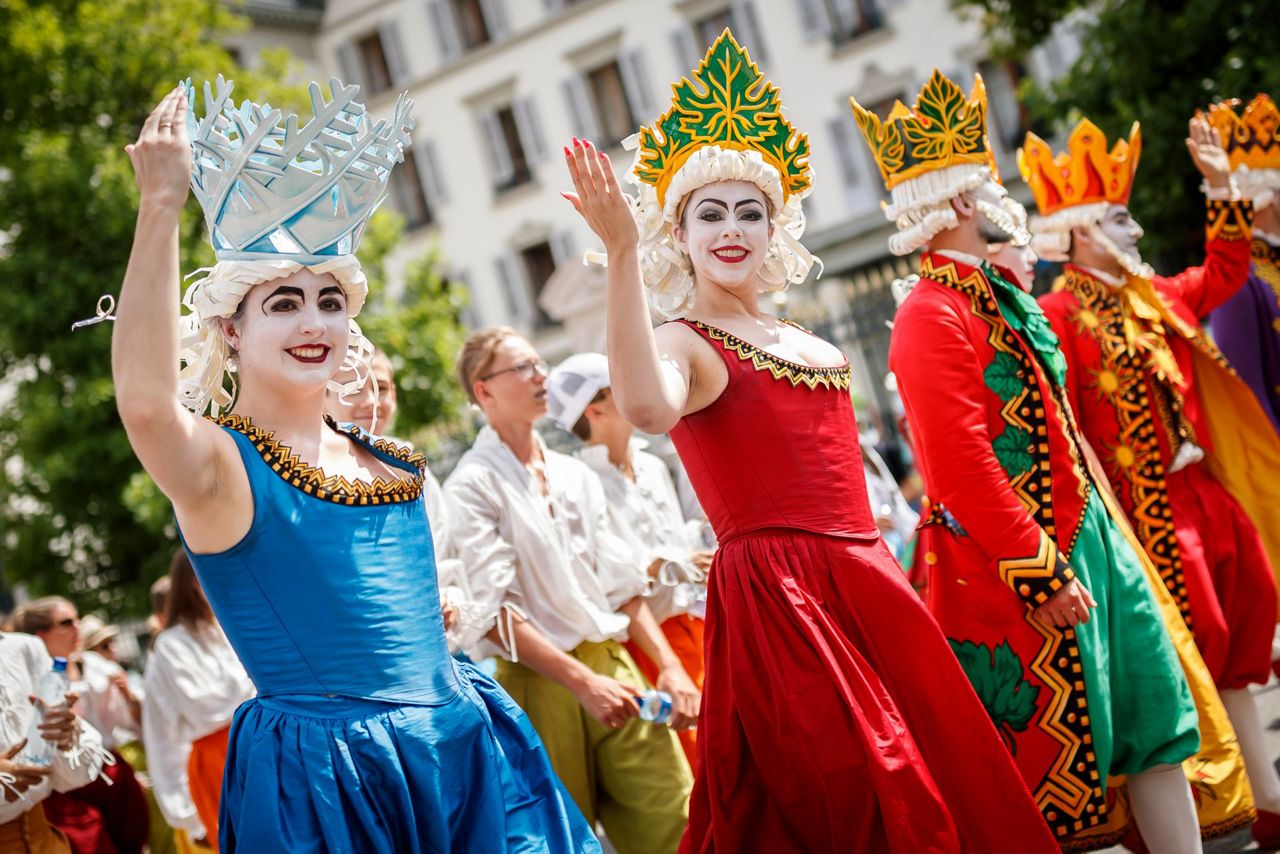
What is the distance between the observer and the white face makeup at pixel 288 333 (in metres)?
3.11

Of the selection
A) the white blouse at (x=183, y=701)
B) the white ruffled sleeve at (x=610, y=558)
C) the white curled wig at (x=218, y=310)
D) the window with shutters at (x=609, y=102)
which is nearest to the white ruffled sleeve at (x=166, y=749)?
the white blouse at (x=183, y=701)

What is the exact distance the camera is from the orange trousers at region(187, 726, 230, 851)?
6464mm

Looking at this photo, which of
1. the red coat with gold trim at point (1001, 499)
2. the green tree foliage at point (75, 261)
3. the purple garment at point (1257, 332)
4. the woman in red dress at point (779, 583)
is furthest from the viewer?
the green tree foliage at point (75, 261)

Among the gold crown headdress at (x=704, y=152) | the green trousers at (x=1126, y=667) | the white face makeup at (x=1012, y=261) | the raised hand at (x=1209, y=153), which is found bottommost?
the green trousers at (x=1126, y=667)

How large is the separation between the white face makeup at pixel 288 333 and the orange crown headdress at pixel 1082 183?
3.34 m

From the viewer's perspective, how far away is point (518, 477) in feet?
16.4

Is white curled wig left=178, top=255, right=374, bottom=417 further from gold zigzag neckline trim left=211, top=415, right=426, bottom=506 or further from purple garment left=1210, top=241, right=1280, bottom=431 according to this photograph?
purple garment left=1210, top=241, right=1280, bottom=431

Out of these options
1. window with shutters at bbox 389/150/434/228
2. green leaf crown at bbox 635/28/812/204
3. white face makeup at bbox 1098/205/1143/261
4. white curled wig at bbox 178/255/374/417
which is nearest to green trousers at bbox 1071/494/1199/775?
green leaf crown at bbox 635/28/812/204

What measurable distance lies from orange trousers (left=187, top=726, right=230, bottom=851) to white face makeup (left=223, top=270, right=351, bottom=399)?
3.82 m

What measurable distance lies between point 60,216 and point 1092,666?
1416 cm

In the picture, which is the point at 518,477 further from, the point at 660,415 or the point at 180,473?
the point at 180,473

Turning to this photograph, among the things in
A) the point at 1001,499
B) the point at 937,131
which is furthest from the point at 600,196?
the point at 937,131

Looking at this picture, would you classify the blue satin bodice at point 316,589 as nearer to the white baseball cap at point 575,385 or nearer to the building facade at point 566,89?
the white baseball cap at point 575,385

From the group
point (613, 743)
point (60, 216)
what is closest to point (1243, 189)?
point (613, 743)
